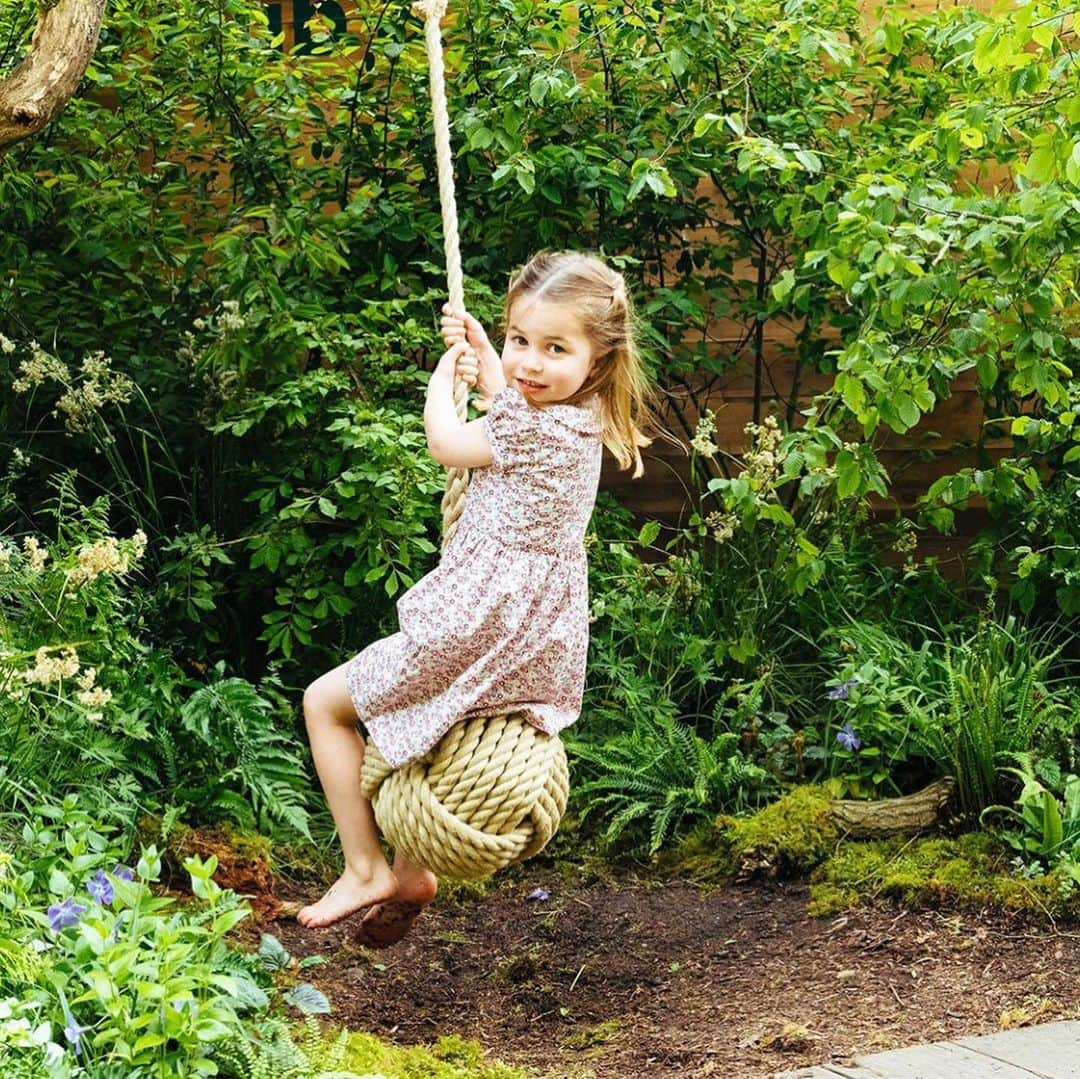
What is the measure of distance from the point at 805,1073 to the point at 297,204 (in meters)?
3.37

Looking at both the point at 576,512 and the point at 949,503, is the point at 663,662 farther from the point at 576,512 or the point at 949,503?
the point at 576,512

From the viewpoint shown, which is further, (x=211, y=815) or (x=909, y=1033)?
(x=211, y=815)

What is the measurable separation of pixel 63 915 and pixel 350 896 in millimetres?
628

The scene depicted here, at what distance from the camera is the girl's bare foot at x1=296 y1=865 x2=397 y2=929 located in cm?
327

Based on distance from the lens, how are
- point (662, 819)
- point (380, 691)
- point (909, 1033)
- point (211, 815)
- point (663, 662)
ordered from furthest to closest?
point (663, 662) → point (662, 819) → point (211, 815) → point (909, 1033) → point (380, 691)

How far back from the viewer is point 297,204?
528 centimetres

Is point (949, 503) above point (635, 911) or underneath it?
above

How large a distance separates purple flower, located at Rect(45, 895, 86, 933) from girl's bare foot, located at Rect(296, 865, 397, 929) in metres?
0.50

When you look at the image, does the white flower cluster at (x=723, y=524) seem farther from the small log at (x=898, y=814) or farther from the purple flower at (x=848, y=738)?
the small log at (x=898, y=814)

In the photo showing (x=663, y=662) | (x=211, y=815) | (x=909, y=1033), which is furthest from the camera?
(x=663, y=662)

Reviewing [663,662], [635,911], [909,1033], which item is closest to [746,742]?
[663,662]

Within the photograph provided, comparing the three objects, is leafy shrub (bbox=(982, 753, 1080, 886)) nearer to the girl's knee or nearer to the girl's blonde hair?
the girl's blonde hair

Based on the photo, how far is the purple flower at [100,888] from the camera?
9.96 ft

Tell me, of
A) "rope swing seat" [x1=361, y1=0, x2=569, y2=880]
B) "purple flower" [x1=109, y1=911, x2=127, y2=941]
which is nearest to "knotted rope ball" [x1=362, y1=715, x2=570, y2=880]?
"rope swing seat" [x1=361, y1=0, x2=569, y2=880]
